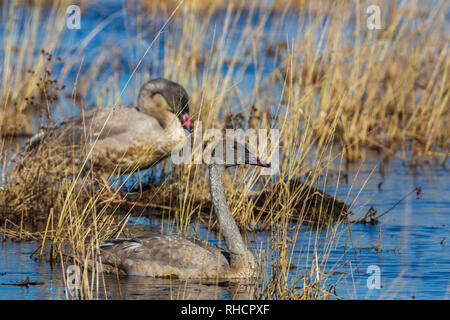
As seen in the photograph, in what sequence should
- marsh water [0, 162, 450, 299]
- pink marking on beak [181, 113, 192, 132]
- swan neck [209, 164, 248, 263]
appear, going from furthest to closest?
pink marking on beak [181, 113, 192, 132] < swan neck [209, 164, 248, 263] < marsh water [0, 162, 450, 299]

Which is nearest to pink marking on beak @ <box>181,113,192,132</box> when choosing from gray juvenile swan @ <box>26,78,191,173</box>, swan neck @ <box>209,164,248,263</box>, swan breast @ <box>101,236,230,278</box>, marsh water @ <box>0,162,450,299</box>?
gray juvenile swan @ <box>26,78,191,173</box>

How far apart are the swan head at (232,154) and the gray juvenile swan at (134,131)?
2.38 metres

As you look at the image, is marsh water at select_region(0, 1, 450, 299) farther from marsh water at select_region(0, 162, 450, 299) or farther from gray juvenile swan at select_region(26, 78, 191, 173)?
gray juvenile swan at select_region(26, 78, 191, 173)

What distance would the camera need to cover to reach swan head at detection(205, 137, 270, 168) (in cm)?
698

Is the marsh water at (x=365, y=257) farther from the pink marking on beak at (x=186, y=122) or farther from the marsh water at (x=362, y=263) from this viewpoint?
the pink marking on beak at (x=186, y=122)

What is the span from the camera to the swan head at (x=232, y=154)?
6.98 m

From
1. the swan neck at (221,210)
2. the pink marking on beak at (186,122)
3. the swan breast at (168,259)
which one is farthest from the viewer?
the pink marking on beak at (186,122)

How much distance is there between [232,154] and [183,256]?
0.84 m

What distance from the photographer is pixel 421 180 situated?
10695mm

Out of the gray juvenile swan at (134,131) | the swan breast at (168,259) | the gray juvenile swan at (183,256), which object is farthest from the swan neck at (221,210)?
the gray juvenile swan at (134,131)

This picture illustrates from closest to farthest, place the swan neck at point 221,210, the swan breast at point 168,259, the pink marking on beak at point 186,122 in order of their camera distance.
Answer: the swan breast at point 168,259 → the swan neck at point 221,210 → the pink marking on beak at point 186,122

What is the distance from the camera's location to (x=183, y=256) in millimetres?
6957
